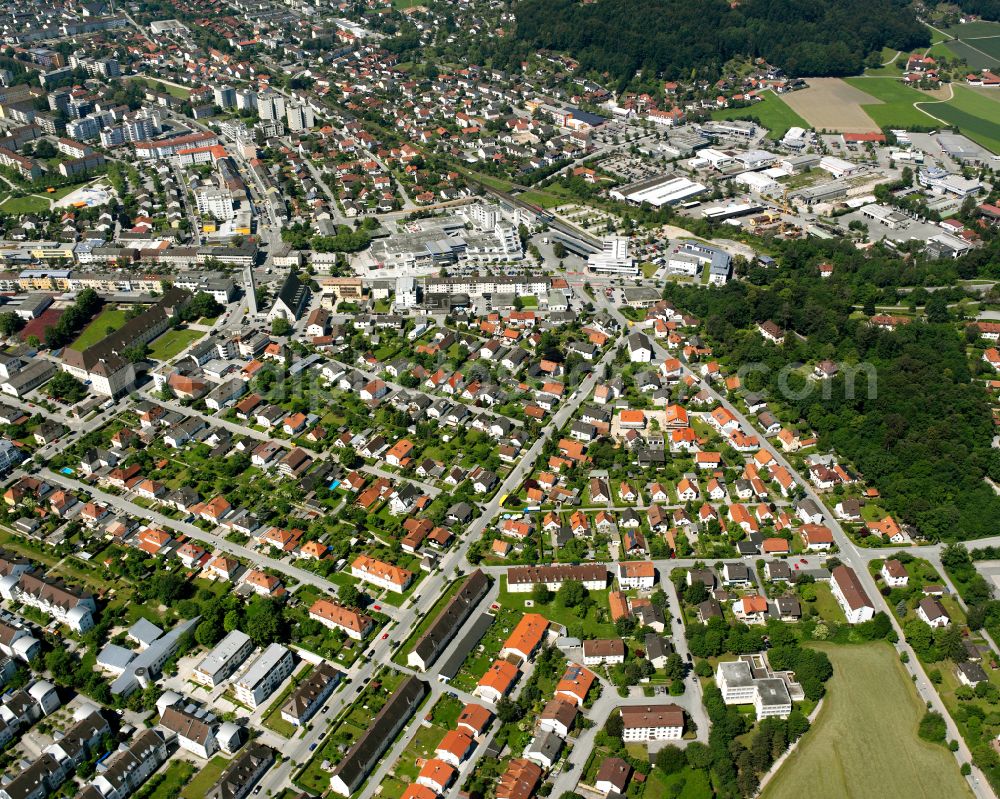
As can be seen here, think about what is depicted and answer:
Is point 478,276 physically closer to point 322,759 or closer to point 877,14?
point 322,759

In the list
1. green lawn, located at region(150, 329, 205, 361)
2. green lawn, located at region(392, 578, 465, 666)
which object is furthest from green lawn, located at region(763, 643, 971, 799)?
green lawn, located at region(150, 329, 205, 361)

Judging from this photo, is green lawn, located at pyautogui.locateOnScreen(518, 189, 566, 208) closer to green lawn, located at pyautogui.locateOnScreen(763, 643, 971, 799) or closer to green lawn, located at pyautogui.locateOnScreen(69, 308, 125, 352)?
green lawn, located at pyautogui.locateOnScreen(69, 308, 125, 352)

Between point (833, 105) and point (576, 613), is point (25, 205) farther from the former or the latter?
point (833, 105)

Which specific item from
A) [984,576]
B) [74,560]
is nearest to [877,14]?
[984,576]

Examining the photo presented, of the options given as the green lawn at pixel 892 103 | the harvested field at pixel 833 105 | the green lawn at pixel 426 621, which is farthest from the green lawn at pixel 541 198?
the green lawn at pixel 426 621

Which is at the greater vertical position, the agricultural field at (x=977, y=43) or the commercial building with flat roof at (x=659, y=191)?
the agricultural field at (x=977, y=43)

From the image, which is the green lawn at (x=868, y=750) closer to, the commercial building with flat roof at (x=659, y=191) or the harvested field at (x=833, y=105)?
the commercial building with flat roof at (x=659, y=191)

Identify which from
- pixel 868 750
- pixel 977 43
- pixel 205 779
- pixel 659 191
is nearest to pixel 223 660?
pixel 205 779
